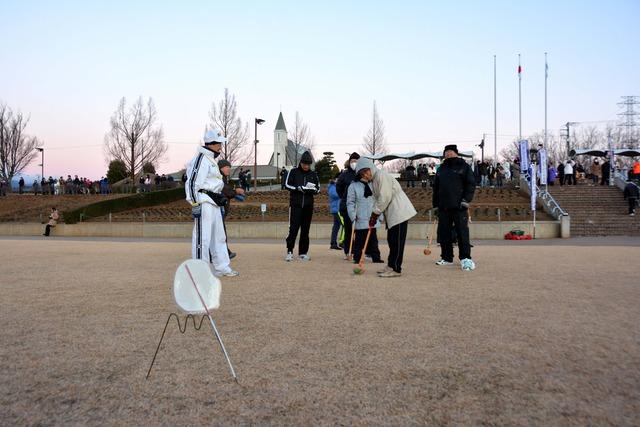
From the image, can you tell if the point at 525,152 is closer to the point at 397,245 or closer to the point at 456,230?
the point at 456,230

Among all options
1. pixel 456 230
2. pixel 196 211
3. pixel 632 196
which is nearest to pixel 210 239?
pixel 196 211

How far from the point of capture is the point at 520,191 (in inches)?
1194

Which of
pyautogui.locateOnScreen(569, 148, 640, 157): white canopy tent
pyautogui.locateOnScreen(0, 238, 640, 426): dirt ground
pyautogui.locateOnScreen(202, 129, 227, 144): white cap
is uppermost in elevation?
pyautogui.locateOnScreen(569, 148, 640, 157): white canopy tent

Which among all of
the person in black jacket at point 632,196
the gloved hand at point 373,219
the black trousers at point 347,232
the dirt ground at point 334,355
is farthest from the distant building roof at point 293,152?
the dirt ground at point 334,355

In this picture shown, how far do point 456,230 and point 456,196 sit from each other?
0.54 meters

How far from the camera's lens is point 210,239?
7797 millimetres

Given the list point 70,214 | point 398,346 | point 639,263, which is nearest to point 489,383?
point 398,346

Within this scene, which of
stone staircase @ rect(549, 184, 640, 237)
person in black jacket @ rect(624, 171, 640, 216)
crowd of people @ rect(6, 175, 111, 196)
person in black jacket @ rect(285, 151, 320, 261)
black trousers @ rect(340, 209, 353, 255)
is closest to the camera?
person in black jacket @ rect(285, 151, 320, 261)

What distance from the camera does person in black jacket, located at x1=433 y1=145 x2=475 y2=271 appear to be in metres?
8.79

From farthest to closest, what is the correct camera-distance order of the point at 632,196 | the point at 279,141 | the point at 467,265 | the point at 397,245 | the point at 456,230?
the point at 279,141, the point at 632,196, the point at 456,230, the point at 467,265, the point at 397,245

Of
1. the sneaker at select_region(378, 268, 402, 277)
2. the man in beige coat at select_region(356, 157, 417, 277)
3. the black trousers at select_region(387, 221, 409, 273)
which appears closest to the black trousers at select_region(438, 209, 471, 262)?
the man in beige coat at select_region(356, 157, 417, 277)

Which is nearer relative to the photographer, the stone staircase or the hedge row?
the stone staircase

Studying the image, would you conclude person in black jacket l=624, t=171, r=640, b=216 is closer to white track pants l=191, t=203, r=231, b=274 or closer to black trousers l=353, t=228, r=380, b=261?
black trousers l=353, t=228, r=380, b=261

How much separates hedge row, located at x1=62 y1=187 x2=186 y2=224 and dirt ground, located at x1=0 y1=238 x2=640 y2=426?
22.9 m
